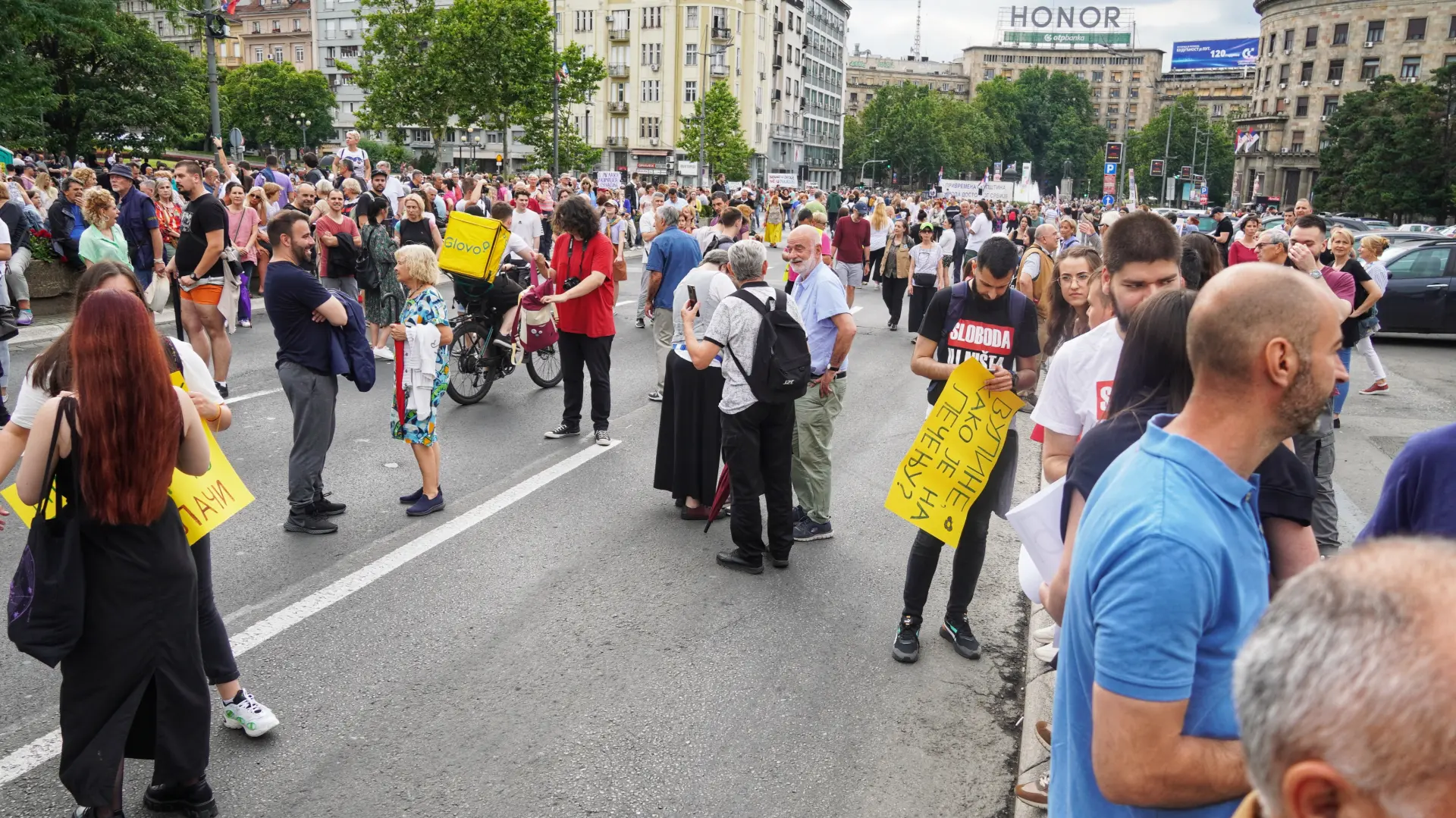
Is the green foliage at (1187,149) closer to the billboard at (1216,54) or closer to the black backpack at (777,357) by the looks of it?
the billboard at (1216,54)

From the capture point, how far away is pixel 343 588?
5.52 m

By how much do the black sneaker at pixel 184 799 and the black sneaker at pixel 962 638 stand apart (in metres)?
3.20

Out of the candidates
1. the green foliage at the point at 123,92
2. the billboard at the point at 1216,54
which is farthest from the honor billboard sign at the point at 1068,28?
the green foliage at the point at 123,92

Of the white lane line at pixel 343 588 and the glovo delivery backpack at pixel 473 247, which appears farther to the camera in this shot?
the glovo delivery backpack at pixel 473 247

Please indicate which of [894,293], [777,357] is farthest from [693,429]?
[894,293]

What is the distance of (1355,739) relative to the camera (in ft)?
3.64

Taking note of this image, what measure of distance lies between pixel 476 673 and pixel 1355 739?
404cm

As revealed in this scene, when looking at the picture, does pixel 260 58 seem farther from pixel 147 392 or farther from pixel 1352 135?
pixel 147 392

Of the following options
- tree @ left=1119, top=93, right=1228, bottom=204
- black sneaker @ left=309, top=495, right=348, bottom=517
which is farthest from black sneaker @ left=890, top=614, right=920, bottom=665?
tree @ left=1119, top=93, right=1228, bottom=204

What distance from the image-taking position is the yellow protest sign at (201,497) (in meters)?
3.61

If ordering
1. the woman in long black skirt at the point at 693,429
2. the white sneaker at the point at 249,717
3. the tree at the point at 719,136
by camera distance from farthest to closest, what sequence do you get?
the tree at the point at 719,136 → the woman in long black skirt at the point at 693,429 → the white sneaker at the point at 249,717

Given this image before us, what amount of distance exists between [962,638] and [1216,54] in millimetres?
161085

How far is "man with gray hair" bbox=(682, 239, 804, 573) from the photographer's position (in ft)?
18.9

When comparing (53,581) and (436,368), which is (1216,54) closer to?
(436,368)
